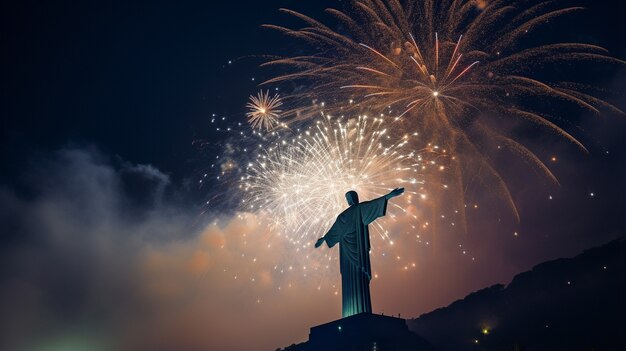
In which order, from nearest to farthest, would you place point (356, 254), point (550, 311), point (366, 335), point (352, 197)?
point (366, 335) → point (356, 254) → point (352, 197) → point (550, 311)

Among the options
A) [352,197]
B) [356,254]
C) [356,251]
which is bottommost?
[356,254]

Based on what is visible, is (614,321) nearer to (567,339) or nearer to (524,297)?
(567,339)

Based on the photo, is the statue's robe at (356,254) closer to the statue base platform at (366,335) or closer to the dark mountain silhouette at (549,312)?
the statue base platform at (366,335)

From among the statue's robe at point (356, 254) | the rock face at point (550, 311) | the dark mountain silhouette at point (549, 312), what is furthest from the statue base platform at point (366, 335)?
the rock face at point (550, 311)

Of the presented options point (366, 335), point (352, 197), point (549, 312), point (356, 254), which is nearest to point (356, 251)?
point (356, 254)

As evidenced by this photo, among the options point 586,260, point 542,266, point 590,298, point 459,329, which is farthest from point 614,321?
point 459,329

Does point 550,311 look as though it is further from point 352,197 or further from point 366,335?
A: point 366,335
